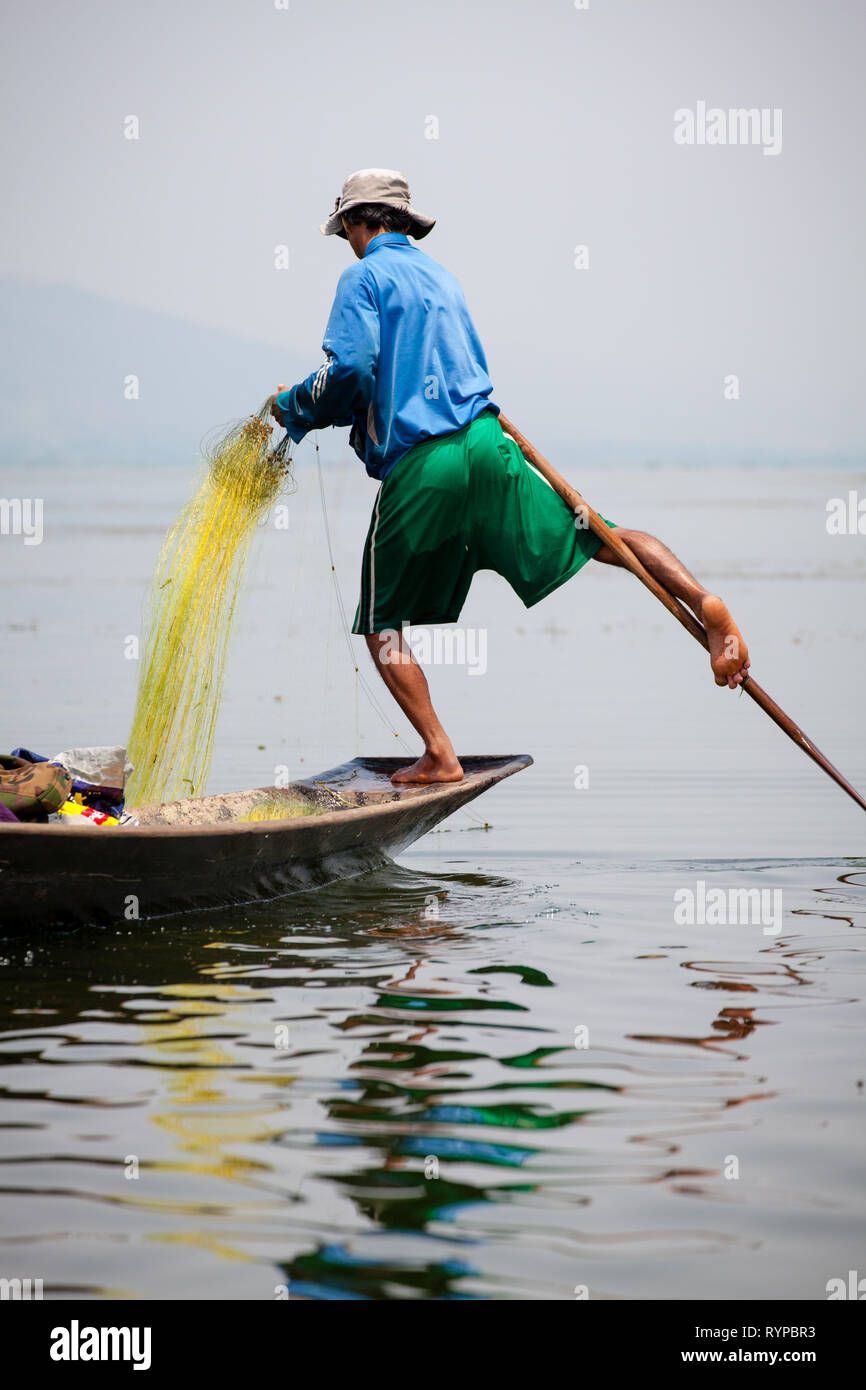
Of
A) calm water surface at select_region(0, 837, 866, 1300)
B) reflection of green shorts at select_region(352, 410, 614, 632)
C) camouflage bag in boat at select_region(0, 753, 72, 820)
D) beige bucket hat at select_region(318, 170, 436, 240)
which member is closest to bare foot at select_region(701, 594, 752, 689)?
reflection of green shorts at select_region(352, 410, 614, 632)

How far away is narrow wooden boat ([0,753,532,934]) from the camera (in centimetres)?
438

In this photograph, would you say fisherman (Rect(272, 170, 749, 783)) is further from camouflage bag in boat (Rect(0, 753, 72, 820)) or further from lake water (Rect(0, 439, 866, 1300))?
camouflage bag in boat (Rect(0, 753, 72, 820))

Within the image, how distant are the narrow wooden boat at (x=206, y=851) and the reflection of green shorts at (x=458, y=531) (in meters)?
0.71

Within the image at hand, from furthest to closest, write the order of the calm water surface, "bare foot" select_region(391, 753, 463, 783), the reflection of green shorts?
"bare foot" select_region(391, 753, 463, 783), the reflection of green shorts, the calm water surface

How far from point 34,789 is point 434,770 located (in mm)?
1892

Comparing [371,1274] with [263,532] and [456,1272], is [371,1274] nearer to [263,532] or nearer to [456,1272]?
[456,1272]

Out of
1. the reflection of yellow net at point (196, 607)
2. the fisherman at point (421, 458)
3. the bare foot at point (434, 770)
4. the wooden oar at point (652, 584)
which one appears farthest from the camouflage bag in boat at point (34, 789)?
the wooden oar at point (652, 584)

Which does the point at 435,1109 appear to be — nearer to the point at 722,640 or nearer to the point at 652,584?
the point at 722,640

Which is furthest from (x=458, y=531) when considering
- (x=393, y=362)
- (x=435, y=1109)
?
(x=435, y=1109)

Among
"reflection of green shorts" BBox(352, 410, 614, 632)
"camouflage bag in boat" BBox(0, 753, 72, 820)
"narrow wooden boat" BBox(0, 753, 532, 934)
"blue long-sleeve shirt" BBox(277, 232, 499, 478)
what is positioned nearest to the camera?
"narrow wooden boat" BBox(0, 753, 532, 934)

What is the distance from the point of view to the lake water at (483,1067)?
2.67 m

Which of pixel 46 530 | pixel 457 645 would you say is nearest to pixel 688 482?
pixel 46 530

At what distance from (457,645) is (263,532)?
9122mm

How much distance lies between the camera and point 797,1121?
321 centimetres
